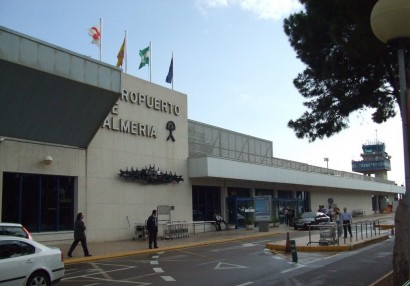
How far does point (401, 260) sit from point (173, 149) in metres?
24.4

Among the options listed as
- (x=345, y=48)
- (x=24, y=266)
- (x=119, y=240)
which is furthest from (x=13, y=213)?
(x=345, y=48)

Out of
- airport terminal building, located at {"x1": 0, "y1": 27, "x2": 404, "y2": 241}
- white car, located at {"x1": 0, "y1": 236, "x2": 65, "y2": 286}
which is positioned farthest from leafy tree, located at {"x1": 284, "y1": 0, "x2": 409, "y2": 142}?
airport terminal building, located at {"x1": 0, "y1": 27, "x2": 404, "y2": 241}

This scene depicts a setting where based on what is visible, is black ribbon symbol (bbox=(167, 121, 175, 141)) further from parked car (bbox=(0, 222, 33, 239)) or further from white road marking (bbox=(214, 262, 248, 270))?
parked car (bbox=(0, 222, 33, 239))

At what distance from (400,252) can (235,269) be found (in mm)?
6326

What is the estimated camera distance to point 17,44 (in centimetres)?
1869

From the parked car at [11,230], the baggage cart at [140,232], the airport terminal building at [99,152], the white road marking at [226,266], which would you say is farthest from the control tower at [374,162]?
the parked car at [11,230]

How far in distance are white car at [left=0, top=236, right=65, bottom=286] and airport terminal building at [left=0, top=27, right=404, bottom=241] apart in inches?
405

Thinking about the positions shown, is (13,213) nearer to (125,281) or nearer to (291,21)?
(125,281)

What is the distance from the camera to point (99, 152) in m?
26.9

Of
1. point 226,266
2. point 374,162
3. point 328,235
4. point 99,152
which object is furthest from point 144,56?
point 374,162

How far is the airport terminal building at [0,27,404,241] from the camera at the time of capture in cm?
2072

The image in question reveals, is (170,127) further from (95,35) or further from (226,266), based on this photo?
(226,266)

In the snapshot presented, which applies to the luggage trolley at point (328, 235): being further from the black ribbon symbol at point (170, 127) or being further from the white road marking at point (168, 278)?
the black ribbon symbol at point (170, 127)

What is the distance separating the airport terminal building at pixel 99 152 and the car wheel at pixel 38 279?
10.7 metres
